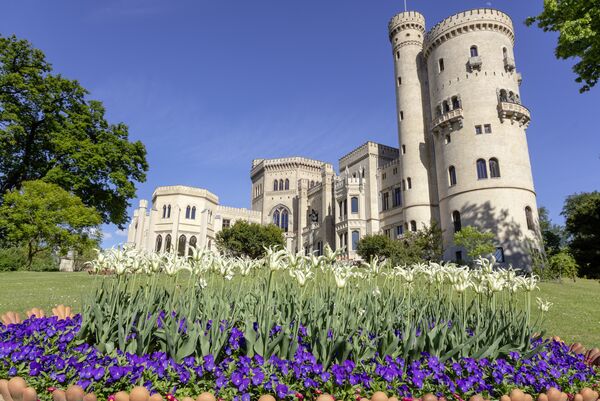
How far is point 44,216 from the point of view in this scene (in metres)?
23.1

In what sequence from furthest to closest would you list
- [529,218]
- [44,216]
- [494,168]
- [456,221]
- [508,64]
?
[508,64], [456,221], [494,168], [529,218], [44,216]

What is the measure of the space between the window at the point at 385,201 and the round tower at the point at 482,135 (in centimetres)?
731

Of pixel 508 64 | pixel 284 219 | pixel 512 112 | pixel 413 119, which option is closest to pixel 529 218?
pixel 512 112

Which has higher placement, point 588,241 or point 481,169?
point 481,169

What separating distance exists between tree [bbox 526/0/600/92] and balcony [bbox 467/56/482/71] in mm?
18147

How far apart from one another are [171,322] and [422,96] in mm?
41403

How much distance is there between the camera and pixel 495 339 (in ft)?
16.2

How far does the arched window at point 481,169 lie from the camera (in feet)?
107

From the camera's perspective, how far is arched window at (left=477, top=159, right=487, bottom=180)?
3272cm

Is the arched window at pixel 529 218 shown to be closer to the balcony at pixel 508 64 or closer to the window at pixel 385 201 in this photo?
the balcony at pixel 508 64

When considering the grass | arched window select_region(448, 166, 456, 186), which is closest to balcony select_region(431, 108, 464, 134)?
arched window select_region(448, 166, 456, 186)

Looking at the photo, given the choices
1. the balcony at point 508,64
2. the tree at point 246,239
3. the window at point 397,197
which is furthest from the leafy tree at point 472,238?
the tree at point 246,239

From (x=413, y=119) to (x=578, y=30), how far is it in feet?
84.5

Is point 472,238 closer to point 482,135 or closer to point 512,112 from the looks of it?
point 482,135
